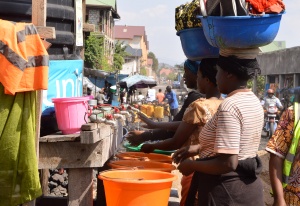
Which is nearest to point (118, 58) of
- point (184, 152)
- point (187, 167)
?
point (184, 152)

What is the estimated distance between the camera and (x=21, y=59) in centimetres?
326

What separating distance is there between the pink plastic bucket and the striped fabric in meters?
1.04

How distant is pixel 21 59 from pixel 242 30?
140 centimetres

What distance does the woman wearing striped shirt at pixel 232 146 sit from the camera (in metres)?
2.78

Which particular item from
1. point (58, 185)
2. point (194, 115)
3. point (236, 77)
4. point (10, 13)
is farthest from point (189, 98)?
point (58, 185)

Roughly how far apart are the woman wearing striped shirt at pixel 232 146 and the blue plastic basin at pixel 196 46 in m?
1.10

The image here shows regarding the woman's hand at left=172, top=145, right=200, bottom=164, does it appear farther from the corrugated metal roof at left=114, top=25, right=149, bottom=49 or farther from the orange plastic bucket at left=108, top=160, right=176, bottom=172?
the corrugated metal roof at left=114, top=25, right=149, bottom=49

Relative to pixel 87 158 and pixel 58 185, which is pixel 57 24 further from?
pixel 58 185

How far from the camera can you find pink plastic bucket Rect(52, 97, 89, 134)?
11.9ft

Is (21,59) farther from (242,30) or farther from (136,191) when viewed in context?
(242,30)

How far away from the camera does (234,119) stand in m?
2.79

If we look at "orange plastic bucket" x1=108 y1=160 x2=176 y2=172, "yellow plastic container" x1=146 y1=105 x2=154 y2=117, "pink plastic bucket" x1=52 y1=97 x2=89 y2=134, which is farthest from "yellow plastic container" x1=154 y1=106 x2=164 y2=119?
"pink plastic bucket" x1=52 y1=97 x2=89 y2=134

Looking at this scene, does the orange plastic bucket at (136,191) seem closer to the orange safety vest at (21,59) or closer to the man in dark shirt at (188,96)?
the orange safety vest at (21,59)

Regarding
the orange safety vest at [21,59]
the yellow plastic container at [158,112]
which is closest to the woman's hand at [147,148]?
the orange safety vest at [21,59]
